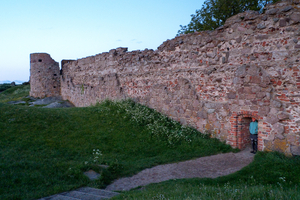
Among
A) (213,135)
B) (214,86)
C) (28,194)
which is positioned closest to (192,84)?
(214,86)

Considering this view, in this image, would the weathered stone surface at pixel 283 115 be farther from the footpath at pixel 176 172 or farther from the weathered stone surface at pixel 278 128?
the footpath at pixel 176 172

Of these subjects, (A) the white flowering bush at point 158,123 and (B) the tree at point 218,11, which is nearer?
(A) the white flowering bush at point 158,123

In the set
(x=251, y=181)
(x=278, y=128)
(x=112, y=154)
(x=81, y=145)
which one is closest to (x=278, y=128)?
(x=278, y=128)

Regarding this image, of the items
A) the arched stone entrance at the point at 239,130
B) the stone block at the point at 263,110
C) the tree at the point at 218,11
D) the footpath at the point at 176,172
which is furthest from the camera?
the tree at the point at 218,11

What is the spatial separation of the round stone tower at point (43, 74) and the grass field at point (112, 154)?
11.4 meters

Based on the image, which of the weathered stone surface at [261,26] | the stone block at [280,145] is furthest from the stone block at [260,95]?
the weathered stone surface at [261,26]

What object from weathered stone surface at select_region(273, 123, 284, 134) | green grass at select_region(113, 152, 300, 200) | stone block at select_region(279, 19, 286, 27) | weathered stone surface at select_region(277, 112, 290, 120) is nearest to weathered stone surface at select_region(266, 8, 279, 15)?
stone block at select_region(279, 19, 286, 27)

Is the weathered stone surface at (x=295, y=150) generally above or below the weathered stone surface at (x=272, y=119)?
below

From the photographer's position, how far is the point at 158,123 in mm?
10062

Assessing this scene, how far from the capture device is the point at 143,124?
10.2 metres

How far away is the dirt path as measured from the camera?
6.10 meters

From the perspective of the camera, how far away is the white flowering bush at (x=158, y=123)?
9.12 m

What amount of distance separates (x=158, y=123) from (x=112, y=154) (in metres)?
2.79

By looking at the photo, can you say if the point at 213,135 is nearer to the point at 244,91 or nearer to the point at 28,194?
the point at 244,91
